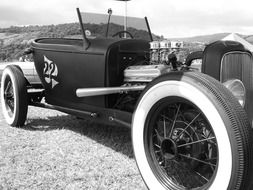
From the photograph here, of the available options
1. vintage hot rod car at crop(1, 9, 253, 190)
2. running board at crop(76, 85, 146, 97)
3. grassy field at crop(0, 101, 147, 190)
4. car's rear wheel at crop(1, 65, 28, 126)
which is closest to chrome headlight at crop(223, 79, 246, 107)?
vintage hot rod car at crop(1, 9, 253, 190)

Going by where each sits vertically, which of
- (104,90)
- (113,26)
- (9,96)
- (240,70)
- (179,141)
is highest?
(113,26)

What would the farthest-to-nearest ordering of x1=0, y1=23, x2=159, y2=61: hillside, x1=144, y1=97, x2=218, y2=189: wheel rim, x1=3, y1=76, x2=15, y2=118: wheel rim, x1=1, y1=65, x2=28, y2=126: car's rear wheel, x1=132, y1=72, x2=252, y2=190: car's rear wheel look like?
x1=3, y1=76, x2=15, y2=118: wheel rim < x1=1, y1=65, x2=28, y2=126: car's rear wheel < x1=0, y1=23, x2=159, y2=61: hillside < x1=144, y1=97, x2=218, y2=189: wheel rim < x1=132, y1=72, x2=252, y2=190: car's rear wheel

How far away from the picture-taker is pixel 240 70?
296 centimetres

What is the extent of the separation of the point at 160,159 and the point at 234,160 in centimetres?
74

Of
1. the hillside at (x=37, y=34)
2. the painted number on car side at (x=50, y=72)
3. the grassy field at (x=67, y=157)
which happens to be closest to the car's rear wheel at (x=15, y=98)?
the grassy field at (x=67, y=157)

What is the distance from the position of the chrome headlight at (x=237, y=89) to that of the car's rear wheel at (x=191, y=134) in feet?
2.05

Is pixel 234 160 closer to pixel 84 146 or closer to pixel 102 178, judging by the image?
pixel 102 178

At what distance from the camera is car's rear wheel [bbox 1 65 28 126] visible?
4.38 metres

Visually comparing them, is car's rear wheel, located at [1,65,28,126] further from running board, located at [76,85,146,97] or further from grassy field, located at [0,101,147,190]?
running board, located at [76,85,146,97]

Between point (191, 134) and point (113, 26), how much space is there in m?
2.28

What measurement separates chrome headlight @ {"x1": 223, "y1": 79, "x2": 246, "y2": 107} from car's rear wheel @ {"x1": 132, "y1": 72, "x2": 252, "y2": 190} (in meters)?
0.63

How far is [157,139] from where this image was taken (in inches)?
103

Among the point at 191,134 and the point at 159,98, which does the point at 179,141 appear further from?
the point at 159,98

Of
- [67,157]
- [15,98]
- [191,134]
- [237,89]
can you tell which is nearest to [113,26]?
[15,98]
